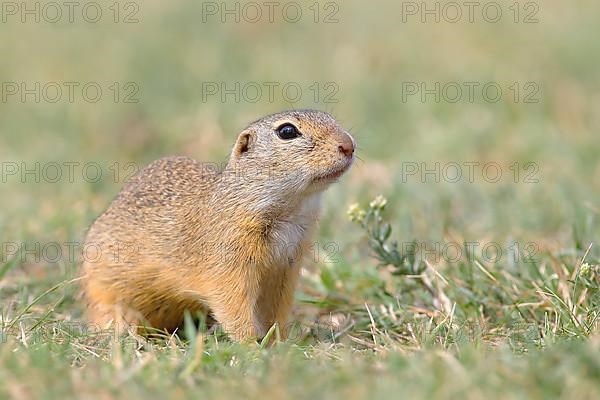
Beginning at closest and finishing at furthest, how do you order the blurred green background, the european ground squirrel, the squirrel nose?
the squirrel nose → the european ground squirrel → the blurred green background

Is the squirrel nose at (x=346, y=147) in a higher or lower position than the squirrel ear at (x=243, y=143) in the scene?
higher

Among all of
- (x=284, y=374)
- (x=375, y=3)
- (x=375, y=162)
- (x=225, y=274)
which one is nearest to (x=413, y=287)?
(x=225, y=274)

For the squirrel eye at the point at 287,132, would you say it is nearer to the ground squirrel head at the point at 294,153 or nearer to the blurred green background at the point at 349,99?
the ground squirrel head at the point at 294,153

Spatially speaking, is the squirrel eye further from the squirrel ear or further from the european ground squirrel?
the squirrel ear

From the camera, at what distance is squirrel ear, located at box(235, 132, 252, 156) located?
550 cm

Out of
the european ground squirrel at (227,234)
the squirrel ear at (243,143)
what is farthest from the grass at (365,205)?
the squirrel ear at (243,143)

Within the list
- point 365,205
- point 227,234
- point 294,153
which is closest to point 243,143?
point 294,153

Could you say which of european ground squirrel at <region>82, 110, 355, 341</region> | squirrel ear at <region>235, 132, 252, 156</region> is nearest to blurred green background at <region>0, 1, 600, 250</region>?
european ground squirrel at <region>82, 110, 355, 341</region>

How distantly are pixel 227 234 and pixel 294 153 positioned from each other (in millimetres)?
584

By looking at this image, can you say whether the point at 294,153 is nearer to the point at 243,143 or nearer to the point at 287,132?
the point at 287,132

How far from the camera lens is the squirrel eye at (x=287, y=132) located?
5.23m

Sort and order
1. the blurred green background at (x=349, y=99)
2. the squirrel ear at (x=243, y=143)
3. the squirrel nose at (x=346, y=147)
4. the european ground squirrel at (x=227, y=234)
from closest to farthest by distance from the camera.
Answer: the squirrel nose at (x=346, y=147) < the european ground squirrel at (x=227, y=234) < the squirrel ear at (x=243, y=143) < the blurred green background at (x=349, y=99)

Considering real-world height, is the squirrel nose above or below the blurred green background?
above

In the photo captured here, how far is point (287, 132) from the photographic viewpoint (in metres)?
5.27
